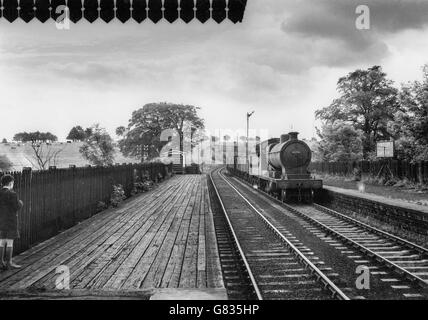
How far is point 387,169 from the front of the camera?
25.4 meters

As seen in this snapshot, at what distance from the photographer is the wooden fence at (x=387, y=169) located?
20.9 metres

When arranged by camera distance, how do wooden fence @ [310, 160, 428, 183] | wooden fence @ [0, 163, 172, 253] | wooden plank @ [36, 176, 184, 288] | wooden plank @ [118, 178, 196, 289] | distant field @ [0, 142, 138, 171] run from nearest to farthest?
wooden plank @ [118, 178, 196, 289]
wooden plank @ [36, 176, 184, 288]
wooden fence @ [0, 163, 172, 253]
wooden fence @ [310, 160, 428, 183]
distant field @ [0, 142, 138, 171]

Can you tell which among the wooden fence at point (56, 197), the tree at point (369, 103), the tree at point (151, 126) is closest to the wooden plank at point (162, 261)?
the wooden fence at point (56, 197)

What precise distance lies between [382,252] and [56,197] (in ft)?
25.9

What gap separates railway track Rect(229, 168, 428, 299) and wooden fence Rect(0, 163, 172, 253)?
6.80 metres

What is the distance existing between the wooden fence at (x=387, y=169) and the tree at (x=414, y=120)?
0.72 meters

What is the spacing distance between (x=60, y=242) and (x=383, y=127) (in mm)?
37636

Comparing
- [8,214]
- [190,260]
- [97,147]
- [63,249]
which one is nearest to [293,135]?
[190,260]

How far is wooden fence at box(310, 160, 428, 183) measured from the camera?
2086 centimetres

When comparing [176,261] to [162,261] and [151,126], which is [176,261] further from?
[151,126]

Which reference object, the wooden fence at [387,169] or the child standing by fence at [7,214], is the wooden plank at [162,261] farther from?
the wooden fence at [387,169]

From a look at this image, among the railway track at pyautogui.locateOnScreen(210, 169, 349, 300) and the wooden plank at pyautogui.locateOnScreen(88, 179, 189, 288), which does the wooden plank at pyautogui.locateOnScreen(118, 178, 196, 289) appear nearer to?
the wooden plank at pyautogui.locateOnScreen(88, 179, 189, 288)

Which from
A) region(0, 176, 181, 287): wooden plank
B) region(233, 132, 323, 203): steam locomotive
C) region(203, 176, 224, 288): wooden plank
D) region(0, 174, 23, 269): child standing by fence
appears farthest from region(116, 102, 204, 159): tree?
region(0, 174, 23, 269): child standing by fence

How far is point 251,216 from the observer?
1423 cm
